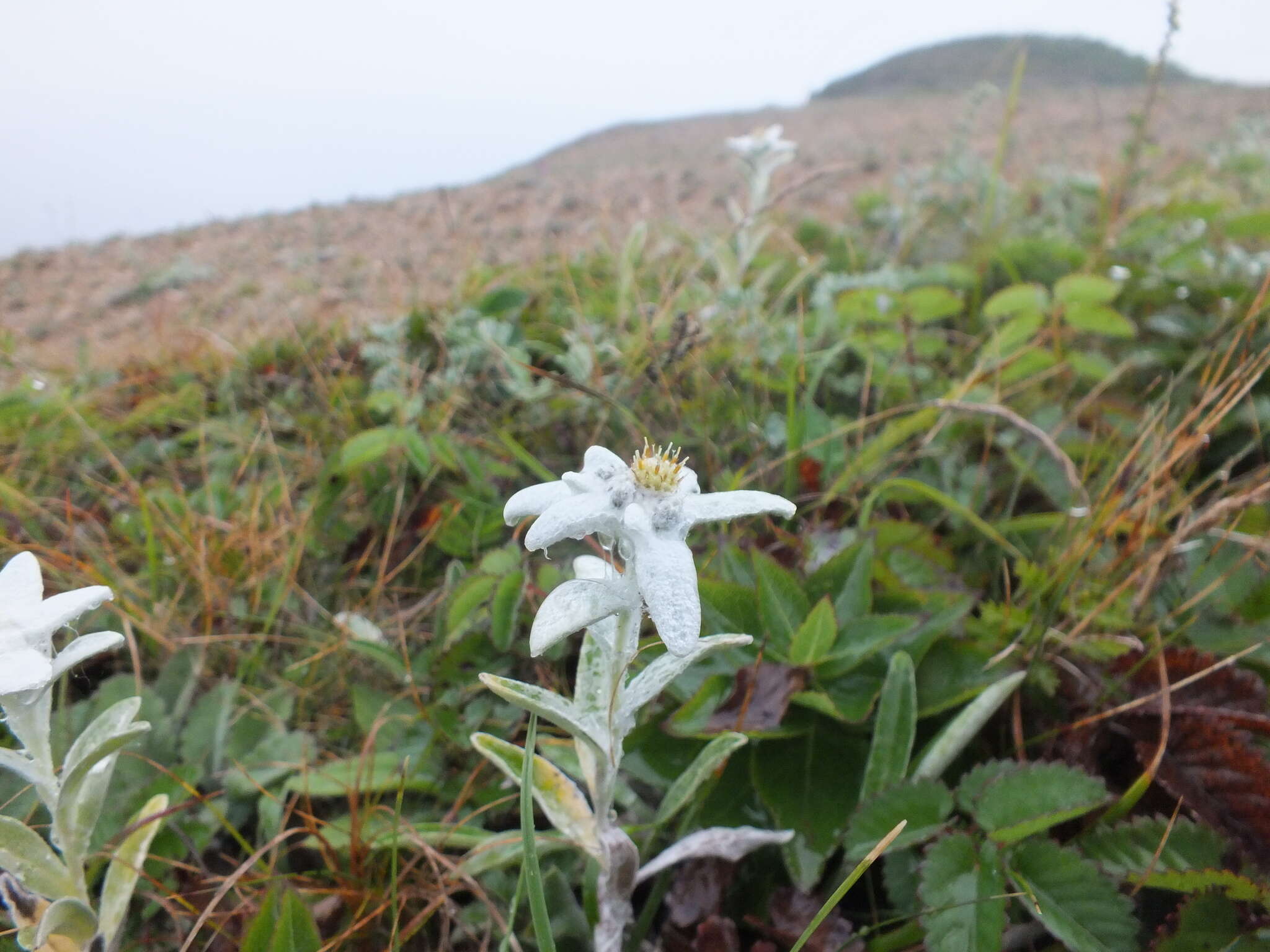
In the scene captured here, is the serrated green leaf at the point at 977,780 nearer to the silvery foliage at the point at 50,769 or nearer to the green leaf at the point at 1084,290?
the silvery foliage at the point at 50,769

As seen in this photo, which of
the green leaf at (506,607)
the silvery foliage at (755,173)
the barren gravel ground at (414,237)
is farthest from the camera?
the barren gravel ground at (414,237)

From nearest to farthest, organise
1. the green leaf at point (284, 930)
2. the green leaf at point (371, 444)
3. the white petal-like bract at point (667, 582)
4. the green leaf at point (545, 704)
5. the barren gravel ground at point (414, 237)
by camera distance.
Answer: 1. the white petal-like bract at point (667, 582)
2. the green leaf at point (545, 704)
3. the green leaf at point (284, 930)
4. the green leaf at point (371, 444)
5. the barren gravel ground at point (414, 237)

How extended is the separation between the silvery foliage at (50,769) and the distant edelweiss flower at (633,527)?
1.76 ft

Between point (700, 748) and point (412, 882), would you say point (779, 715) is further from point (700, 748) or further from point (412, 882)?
point (412, 882)

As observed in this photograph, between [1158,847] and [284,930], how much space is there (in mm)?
1184

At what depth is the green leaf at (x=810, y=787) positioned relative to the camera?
1.12 meters

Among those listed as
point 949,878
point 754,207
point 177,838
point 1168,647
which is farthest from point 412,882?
point 754,207

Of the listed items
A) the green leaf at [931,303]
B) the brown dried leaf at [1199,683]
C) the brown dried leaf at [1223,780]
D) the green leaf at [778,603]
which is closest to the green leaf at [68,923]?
the green leaf at [778,603]

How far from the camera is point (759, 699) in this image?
1.22m

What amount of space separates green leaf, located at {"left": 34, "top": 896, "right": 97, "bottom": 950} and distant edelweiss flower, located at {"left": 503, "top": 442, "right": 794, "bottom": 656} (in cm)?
73

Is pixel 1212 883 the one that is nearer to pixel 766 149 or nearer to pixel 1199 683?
pixel 1199 683

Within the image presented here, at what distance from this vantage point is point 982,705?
3.95 feet

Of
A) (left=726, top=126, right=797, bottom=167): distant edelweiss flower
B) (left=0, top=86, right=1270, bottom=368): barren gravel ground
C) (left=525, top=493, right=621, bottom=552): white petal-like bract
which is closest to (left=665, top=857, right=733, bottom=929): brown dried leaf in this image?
(left=525, top=493, right=621, bottom=552): white petal-like bract

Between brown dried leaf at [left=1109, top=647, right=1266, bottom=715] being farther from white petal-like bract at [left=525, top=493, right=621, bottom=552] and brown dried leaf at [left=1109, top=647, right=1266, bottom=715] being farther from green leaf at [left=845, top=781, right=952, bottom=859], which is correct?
white petal-like bract at [left=525, top=493, right=621, bottom=552]
